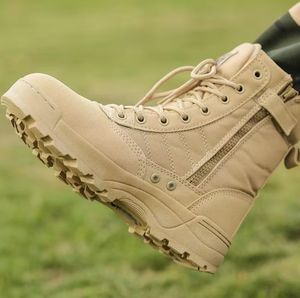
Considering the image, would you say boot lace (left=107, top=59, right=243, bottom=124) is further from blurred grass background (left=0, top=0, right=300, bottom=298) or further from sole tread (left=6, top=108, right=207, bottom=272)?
blurred grass background (left=0, top=0, right=300, bottom=298)

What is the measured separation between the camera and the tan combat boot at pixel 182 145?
1.85 meters

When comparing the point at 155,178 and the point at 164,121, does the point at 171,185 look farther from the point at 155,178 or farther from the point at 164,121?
the point at 164,121

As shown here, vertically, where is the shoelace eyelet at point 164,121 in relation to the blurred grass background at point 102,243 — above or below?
above

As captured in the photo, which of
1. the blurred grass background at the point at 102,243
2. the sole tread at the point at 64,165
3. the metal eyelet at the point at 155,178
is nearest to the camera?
the sole tread at the point at 64,165

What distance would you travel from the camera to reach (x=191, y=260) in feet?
6.35

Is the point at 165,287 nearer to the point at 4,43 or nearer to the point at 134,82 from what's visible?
the point at 134,82

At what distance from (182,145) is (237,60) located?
0.27 metres

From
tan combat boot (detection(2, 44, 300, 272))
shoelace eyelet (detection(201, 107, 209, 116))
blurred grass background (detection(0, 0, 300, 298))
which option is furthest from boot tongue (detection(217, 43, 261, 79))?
blurred grass background (detection(0, 0, 300, 298))

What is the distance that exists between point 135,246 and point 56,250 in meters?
0.29

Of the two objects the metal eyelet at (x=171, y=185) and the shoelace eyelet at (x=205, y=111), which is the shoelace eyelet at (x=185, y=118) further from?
the metal eyelet at (x=171, y=185)

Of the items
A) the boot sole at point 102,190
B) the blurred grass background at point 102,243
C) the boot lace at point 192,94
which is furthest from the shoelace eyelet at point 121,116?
the blurred grass background at point 102,243

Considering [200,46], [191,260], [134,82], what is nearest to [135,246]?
[191,260]

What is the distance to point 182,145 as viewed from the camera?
6.50 feet

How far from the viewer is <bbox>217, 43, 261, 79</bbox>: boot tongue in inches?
80.1
